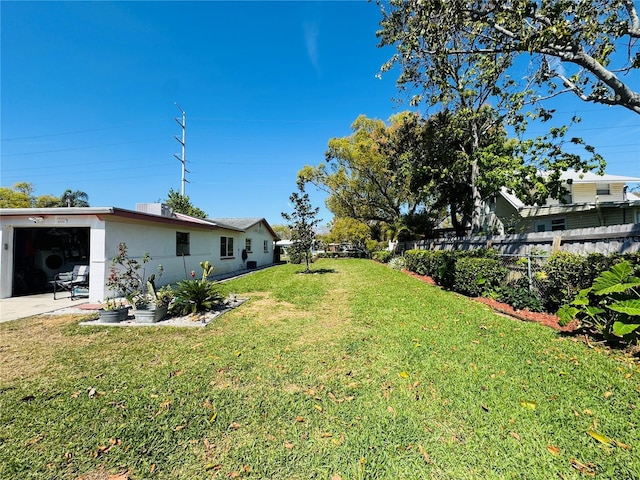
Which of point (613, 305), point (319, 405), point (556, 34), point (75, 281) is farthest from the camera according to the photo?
point (75, 281)

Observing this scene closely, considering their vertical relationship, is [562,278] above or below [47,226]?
below

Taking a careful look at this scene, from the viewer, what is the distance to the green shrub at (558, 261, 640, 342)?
3.53 meters

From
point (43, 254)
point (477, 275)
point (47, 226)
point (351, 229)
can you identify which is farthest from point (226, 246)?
point (477, 275)

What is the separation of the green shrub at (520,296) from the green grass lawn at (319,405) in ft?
3.86

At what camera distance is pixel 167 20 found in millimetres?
10180

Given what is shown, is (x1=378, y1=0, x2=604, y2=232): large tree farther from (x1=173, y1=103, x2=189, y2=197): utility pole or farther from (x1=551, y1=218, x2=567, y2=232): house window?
(x1=173, y1=103, x2=189, y2=197): utility pole

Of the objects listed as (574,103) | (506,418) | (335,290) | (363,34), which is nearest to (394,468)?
(506,418)

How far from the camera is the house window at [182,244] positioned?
38.3ft

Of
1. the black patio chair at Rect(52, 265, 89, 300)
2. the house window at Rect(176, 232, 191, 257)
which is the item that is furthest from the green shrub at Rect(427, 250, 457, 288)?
the black patio chair at Rect(52, 265, 89, 300)

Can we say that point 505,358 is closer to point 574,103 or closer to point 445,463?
point 445,463

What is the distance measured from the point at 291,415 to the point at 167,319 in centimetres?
466

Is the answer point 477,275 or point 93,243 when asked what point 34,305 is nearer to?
point 93,243

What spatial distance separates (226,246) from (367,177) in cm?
1274

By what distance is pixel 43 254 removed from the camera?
10.4 m
